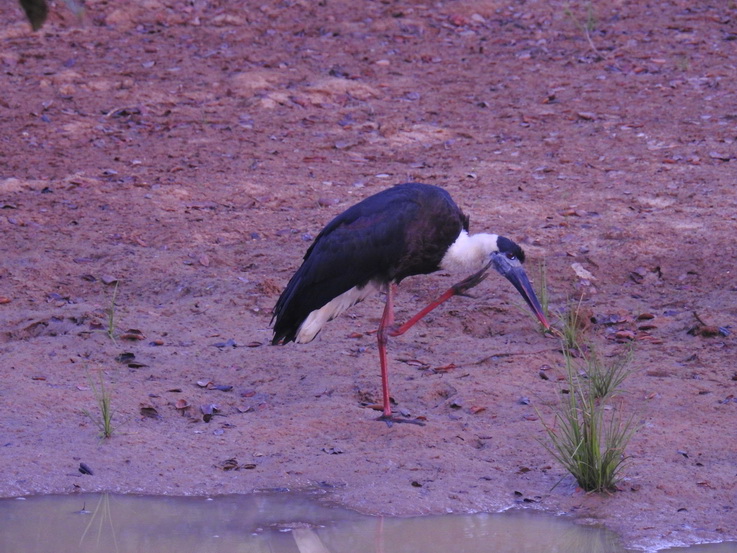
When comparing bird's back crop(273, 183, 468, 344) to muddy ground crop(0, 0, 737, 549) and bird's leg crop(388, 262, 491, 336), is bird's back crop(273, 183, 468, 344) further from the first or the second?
muddy ground crop(0, 0, 737, 549)

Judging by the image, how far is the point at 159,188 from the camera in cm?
802

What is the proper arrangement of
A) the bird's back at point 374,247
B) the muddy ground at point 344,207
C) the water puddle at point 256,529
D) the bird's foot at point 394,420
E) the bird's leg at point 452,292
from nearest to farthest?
the water puddle at point 256,529 < the muddy ground at point 344,207 < the bird's foot at point 394,420 < the bird's back at point 374,247 < the bird's leg at point 452,292

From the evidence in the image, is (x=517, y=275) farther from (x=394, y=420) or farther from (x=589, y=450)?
(x=589, y=450)

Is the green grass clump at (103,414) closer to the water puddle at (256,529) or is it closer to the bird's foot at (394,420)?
the water puddle at (256,529)

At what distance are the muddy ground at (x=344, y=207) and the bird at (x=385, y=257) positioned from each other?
15.0 inches

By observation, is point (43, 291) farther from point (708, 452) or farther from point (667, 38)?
point (667, 38)

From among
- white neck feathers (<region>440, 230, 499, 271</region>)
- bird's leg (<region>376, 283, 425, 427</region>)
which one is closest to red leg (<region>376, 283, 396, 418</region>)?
bird's leg (<region>376, 283, 425, 427</region>)

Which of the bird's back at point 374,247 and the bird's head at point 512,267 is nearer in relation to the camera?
the bird's back at point 374,247

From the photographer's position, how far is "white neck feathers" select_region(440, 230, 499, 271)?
218 inches

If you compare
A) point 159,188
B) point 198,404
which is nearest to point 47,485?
point 198,404

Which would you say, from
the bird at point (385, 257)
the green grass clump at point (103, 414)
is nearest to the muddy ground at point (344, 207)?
the green grass clump at point (103, 414)

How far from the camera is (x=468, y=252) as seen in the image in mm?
5559

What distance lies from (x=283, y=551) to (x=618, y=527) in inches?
53.4

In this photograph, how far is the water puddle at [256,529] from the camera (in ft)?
13.6
